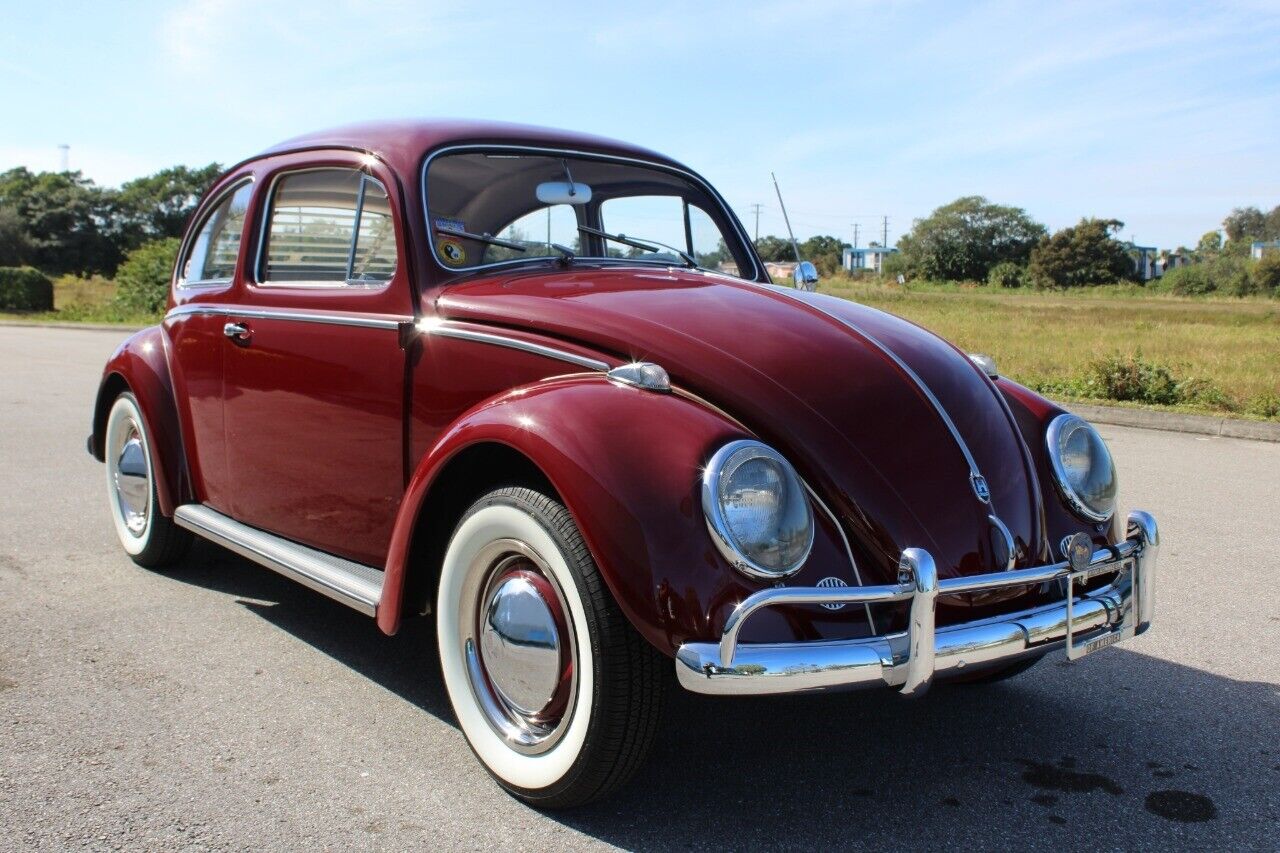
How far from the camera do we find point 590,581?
231 centimetres

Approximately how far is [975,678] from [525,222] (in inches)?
77.1

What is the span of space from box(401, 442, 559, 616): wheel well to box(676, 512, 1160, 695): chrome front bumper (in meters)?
0.77

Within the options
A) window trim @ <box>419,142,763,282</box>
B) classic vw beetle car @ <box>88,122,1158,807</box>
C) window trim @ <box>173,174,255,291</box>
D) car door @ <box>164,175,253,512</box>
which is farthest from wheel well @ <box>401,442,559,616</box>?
window trim @ <box>173,174,255,291</box>

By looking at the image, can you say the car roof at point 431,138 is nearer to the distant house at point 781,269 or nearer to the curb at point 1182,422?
the distant house at point 781,269

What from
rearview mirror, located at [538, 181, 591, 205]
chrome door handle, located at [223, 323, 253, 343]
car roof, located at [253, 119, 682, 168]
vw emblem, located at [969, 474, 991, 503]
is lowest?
vw emblem, located at [969, 474, 991, 503]

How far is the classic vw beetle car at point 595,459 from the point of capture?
7.44 feet

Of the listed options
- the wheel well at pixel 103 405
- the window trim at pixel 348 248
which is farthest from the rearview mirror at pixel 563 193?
the wheel well at pixel 103 405

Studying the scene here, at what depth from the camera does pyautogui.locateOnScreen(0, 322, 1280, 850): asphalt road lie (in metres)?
2.41

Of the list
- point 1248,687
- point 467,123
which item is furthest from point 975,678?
point 467,123

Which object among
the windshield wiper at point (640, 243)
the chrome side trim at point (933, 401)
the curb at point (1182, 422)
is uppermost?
the windshield wiper at point (640, 243)

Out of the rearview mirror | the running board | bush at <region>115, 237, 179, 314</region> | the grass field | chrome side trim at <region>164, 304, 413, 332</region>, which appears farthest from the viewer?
bush at <region>115, 237, 179, 314</region>

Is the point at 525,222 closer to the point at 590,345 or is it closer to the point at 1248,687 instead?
the point at 590,345

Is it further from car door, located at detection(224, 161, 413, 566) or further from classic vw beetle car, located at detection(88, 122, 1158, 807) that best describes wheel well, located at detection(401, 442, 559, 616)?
car door, located at detection(224, 161, 413, 566)

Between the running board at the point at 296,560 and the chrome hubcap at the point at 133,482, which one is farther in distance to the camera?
the chrome hubcap at the point at 133,482
